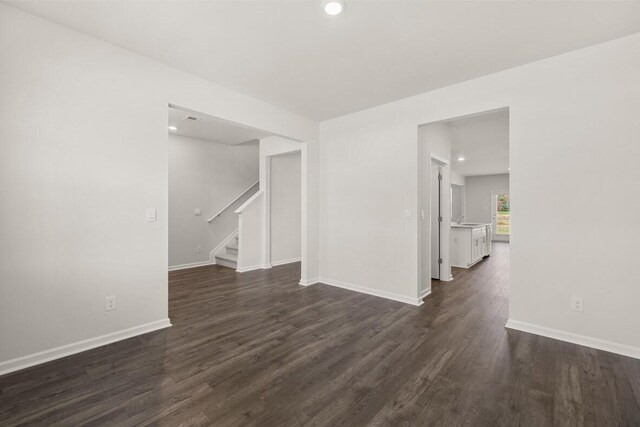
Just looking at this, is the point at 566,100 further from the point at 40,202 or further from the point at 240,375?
the point at 40,202

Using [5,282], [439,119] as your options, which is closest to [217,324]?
[5,282]

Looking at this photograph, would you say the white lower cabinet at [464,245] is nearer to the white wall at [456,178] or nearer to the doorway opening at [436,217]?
the doorway opening at [436,217]

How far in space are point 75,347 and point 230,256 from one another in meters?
3.74

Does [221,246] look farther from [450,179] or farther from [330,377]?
[450,179]

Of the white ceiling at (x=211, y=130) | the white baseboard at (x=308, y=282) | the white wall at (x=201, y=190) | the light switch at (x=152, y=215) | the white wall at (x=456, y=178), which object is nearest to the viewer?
the light switch at (x=152, y=215)

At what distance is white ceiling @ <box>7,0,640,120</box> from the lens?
214 centimetres

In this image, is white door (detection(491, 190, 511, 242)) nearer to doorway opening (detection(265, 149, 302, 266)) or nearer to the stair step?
doorway opening (detection(265, 149, 302, 266))

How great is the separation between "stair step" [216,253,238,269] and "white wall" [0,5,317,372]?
2919 millimetres

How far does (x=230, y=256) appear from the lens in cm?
616

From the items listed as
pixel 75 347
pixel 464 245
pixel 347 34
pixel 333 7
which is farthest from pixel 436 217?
→ pixel 75 347

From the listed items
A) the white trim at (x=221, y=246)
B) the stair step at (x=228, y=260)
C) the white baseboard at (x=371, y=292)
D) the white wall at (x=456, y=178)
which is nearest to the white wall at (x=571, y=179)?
the white baseboard at (x=371, y=292)

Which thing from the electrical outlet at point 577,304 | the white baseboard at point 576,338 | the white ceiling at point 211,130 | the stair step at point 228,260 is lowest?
the white baseboard at point 576,338

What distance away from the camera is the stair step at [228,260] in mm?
5895

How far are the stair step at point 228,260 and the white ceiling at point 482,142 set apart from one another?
4717 mm
